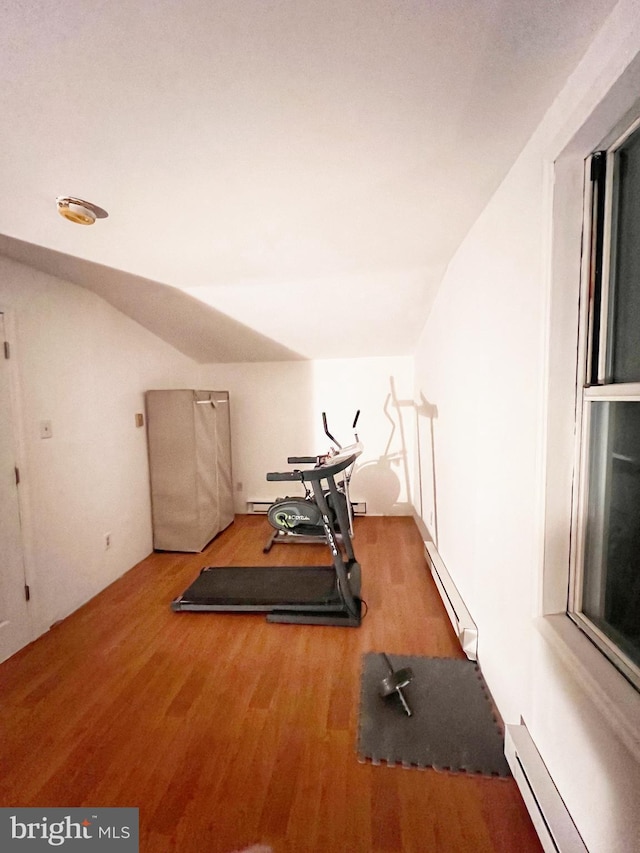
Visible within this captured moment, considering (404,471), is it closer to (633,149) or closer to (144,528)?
(144,528)

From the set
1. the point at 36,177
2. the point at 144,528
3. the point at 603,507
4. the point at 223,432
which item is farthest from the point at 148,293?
the point at 603,507

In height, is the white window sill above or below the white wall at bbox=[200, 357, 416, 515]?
below

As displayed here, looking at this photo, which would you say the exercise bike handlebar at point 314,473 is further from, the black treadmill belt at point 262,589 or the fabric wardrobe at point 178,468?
the fabric wardrobe at point 178,468

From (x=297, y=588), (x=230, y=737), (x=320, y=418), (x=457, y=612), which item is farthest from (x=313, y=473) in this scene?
(x=320, y=418)

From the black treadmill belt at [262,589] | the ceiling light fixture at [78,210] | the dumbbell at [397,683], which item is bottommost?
the black treadmill belt at [262,589]

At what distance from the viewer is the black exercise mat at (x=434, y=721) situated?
1320mm

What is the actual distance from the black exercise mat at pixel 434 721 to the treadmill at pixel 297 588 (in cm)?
47

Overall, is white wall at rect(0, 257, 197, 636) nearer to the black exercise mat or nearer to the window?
the black exercise mat

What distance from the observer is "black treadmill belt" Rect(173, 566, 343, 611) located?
Result: 90.0 inches

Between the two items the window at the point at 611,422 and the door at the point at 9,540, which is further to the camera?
the door at the point at 9,540

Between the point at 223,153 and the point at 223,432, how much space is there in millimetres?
3052

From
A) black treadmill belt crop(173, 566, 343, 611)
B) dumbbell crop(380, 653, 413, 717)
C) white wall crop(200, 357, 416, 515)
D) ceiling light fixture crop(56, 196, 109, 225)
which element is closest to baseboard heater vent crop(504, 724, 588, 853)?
dumbbell crop(380, 653, 413, 717)

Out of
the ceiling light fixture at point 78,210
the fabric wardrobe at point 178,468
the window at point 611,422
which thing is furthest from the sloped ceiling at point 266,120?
the fabric wardrobe at point 178,468

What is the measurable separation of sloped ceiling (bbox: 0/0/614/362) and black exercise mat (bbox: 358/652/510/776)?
2330 millimetres
